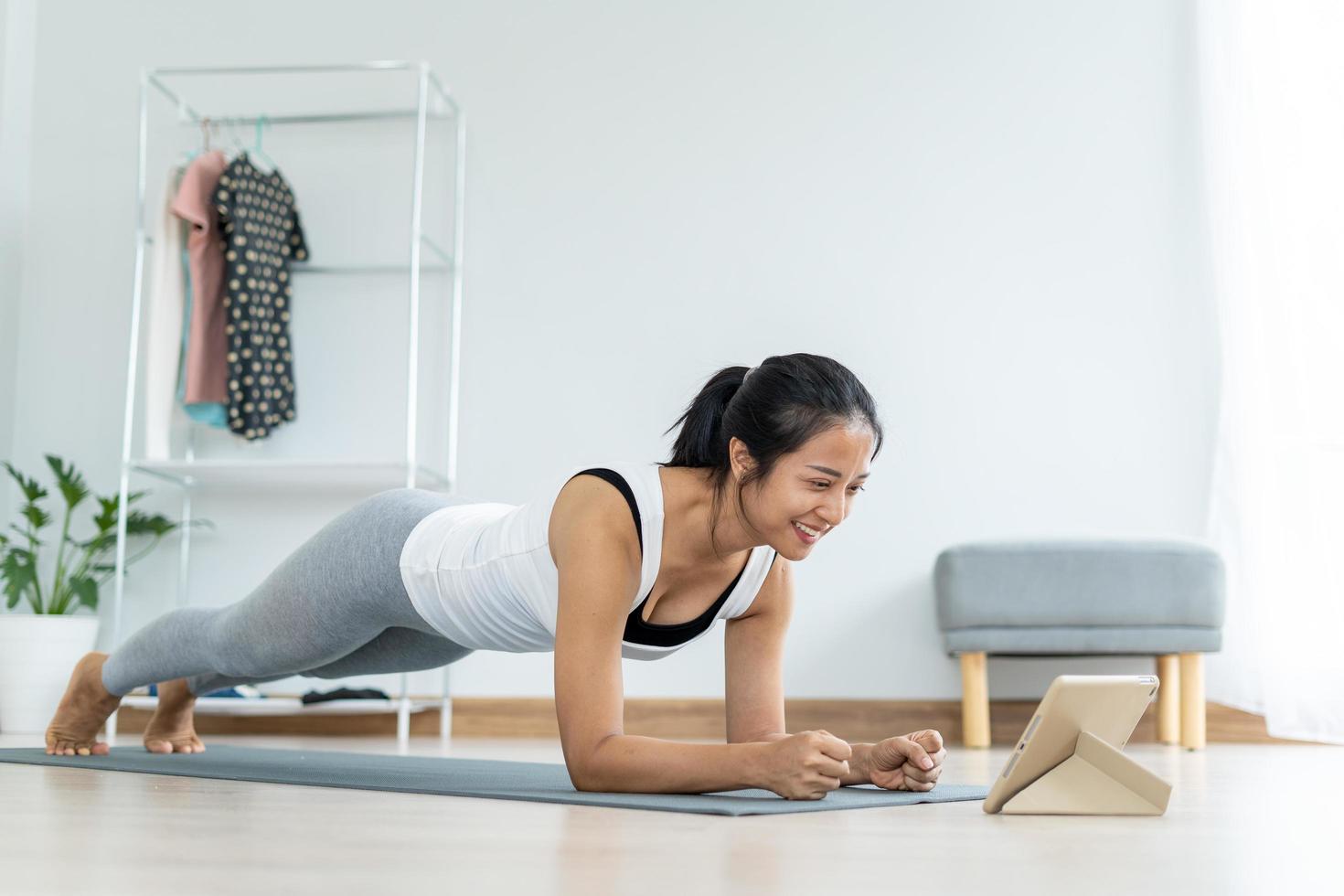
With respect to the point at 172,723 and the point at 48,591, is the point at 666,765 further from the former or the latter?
the point at 48,591

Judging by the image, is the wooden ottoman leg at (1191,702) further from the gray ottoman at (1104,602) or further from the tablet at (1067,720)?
the tablet at (1067,720)

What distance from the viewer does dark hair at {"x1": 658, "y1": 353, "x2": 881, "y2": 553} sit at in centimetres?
151

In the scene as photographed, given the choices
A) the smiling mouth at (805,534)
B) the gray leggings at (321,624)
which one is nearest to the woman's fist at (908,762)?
the smiling mouth at (805,534)

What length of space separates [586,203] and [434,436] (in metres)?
0.78

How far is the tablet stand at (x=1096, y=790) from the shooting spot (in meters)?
1.42

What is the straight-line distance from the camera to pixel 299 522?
3.88 meters

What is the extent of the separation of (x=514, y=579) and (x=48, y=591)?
2.70 metres

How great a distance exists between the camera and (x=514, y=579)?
67.1 inches

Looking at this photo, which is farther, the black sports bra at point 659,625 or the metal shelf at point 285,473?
the metal shelf at point 285,473

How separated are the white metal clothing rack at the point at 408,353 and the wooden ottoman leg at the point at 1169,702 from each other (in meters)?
1.76

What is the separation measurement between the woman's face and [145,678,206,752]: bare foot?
A: 1.23 metres

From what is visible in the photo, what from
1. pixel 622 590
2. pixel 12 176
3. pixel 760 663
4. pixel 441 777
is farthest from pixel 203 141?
pixel 622 590

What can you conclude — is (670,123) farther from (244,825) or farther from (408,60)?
(244,825)

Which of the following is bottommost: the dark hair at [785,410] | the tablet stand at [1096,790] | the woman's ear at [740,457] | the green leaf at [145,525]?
the tablet stand at [1096,790]
